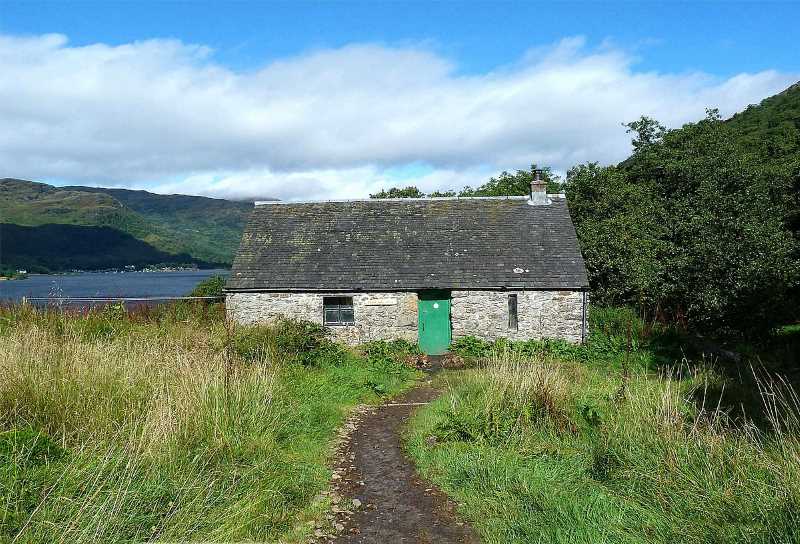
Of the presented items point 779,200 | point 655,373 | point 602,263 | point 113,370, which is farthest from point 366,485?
point 779,200

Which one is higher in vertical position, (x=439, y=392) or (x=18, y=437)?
(x=18, y=437)

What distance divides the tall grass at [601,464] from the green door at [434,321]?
9.25 metres

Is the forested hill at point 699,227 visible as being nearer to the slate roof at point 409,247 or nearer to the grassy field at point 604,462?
the slate roof at point 409,247

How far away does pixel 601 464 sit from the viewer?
A: 288 inches

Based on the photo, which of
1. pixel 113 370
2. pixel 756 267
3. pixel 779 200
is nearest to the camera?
→ pixel 113 370

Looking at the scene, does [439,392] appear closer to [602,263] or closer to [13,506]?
[13,506]

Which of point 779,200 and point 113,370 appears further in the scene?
point 779,200

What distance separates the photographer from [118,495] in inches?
195

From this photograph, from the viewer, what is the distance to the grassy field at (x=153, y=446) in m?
4.98

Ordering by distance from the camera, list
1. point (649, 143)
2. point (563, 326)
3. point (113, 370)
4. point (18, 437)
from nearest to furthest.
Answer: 1. point (18, 437)
2. point (113, 370)
3. point (563, 326)
4. point (649, 143)

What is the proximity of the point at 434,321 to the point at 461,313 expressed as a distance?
3.27 feet

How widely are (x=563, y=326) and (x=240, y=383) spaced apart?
13735 millimetres

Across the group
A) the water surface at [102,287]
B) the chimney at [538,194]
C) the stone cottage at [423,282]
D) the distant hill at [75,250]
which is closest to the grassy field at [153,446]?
the stone cottage at [423,282]

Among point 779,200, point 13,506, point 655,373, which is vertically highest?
point 779,200
